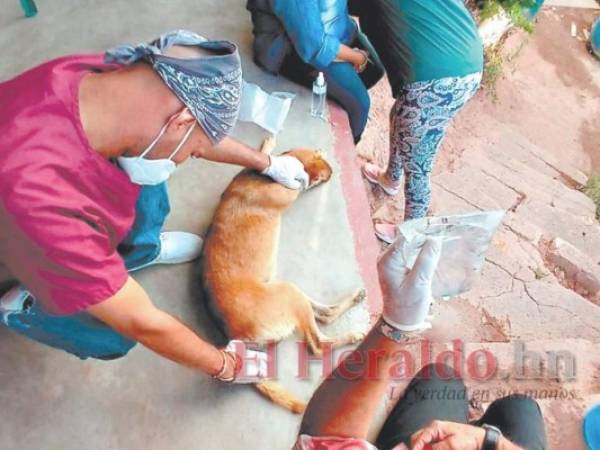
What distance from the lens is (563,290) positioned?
3902mm

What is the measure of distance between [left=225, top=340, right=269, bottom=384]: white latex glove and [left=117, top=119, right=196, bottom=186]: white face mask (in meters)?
0.83

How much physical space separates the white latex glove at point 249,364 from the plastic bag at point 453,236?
0.84 m

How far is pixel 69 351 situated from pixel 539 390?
227 centimetres

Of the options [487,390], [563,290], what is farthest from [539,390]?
[563,290]

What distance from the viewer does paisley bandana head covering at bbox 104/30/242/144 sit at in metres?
1.69

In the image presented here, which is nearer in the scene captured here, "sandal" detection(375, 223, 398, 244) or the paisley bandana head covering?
the paisley bandana head covering

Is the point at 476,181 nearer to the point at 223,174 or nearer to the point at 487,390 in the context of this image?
the point at 487,390

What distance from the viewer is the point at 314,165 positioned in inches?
121

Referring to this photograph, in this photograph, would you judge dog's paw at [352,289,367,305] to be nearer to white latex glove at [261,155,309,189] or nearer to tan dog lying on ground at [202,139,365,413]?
tan dog lying on ground at [202,139,365,413]

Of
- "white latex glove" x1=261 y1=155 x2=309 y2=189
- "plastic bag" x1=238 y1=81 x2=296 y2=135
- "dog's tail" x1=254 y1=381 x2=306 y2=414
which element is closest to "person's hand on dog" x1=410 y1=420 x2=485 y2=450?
"dog's tail" x1=254 y1=381 x2=306 y2=414

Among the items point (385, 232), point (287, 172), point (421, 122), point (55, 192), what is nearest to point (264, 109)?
point (287, 172)

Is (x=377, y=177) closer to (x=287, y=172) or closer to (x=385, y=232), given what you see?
(x=385, y=232)

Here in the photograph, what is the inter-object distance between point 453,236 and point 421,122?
1250 mm

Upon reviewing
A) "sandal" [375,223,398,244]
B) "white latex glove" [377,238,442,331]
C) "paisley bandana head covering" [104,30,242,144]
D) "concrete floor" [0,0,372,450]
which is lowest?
"sandal" [375,223,398,244]
